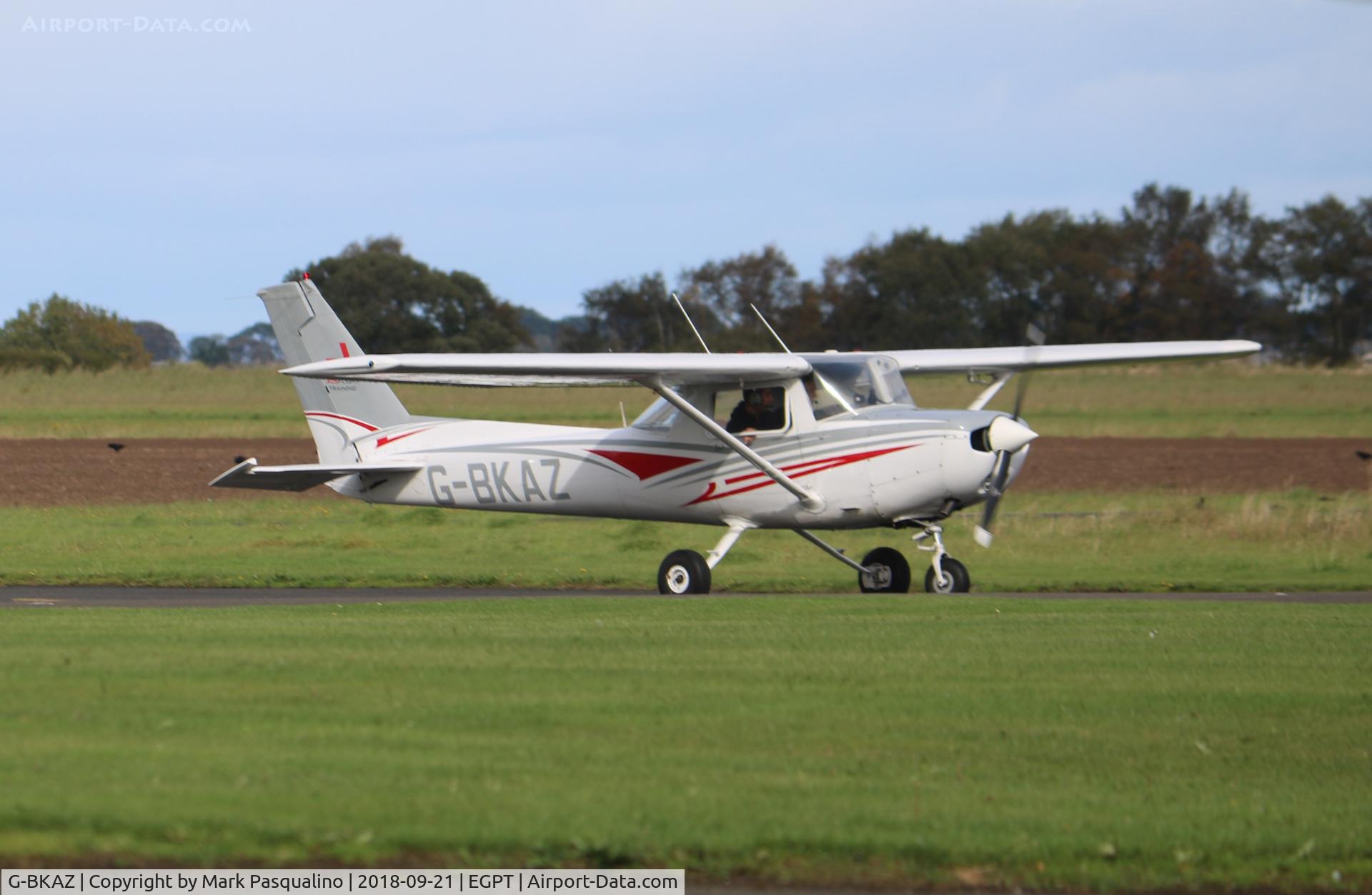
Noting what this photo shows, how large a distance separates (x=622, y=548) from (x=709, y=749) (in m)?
14.0

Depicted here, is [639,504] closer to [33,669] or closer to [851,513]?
[851,513]

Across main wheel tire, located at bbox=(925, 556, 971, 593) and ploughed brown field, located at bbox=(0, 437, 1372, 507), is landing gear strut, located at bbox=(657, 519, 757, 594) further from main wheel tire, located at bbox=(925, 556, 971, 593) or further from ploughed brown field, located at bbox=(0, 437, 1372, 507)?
ploughed brown field, located at bbox=(0, 437, 1372, 507)

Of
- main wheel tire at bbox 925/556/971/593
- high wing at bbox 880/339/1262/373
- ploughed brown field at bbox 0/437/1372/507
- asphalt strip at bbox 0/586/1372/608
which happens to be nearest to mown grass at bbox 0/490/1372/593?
asphalt strip at bbox 0/586/1372/608

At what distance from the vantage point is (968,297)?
7681 centimetres

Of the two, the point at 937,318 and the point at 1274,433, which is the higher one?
the point at 937,318

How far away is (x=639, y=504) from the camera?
1734 cm

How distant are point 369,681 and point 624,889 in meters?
3.68

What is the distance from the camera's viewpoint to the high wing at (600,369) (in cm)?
1519

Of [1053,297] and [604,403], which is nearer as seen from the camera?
[604,403]

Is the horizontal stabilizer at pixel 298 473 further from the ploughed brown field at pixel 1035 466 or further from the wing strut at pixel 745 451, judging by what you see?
the ploughed brown field at pixel 1035 466

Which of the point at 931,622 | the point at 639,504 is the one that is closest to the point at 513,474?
the point at 639,504

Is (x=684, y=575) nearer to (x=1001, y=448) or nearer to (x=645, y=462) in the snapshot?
(x=645, y=462)

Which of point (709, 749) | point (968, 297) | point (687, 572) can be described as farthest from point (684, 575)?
point (968, 297)

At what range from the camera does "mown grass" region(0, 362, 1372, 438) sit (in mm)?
43688
